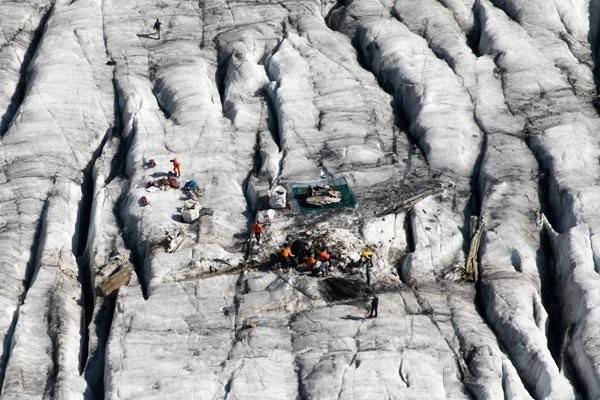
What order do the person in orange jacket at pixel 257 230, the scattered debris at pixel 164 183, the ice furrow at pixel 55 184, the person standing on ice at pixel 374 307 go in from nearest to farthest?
the ice furrow at pixel 55 184 → the person standing on ice at pixel 374 307 → the person in orange jacket at pixel 257 230 → the scattered debris at pixel 164 183

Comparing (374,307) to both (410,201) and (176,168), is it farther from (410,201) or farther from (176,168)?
(176,168)

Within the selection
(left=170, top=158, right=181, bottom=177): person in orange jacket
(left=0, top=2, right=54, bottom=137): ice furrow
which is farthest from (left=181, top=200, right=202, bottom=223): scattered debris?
(left=0, top=2, right=54, bottom=137): ice furrow

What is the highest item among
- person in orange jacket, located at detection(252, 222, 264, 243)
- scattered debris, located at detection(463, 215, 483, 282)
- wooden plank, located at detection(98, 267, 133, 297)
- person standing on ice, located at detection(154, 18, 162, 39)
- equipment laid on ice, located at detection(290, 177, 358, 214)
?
person standing on ice, located at detection(154, 18, 162, 39)

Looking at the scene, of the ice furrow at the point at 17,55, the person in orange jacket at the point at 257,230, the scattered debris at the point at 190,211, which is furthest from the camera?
the ice furrow at the point at 17,55

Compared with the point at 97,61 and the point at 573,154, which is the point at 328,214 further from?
the point at 97,61

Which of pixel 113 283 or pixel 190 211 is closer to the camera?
pixel 113 283

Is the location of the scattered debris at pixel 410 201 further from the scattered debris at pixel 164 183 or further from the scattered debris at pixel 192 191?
the scattered debris at pixel 164 183

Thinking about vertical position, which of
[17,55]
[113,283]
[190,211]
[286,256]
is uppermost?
[17,55]

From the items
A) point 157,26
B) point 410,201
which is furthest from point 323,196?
point 157,26

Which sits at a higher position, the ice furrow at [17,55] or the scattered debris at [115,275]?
the ice furrow at [17,55]

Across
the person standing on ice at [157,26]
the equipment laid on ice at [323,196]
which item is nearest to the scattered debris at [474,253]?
the equipment laid on ice at [323,196]

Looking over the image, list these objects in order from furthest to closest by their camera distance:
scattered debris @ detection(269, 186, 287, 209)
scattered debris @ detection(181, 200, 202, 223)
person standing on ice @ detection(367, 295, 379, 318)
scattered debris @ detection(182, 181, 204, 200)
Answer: scattered debris @ detection(182, 181, 204, 200), scattered debris @ detection(269, 186, 287, 209), scattered debris @ detection(181, 200, 202, 223), person standing on ice @ detection(367, 295, 379, 318)

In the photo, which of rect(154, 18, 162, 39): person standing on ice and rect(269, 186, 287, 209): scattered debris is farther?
rect(154, 18, 162, 39): person standing on ice

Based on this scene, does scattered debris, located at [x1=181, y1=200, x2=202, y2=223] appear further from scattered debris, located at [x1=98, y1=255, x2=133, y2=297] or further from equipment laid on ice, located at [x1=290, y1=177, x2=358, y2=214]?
equipment laid on ice, located at [x1=290, y1=177, x2=358, y2=214]
